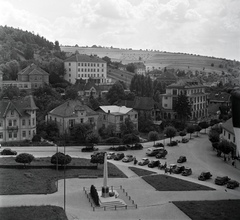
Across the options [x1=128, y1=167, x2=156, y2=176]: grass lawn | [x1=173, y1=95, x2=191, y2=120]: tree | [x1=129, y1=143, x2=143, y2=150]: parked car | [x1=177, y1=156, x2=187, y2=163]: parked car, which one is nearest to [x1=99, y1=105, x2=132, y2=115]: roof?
[x1=129, y1=143, x2=143, y2=150]: parked car

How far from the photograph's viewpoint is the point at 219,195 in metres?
26.5

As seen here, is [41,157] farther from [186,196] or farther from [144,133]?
[144,133]

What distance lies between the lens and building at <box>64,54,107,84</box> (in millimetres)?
84312

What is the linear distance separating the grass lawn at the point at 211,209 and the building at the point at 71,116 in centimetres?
2413

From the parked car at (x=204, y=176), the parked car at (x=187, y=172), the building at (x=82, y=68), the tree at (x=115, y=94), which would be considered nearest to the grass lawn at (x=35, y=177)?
the parked car at (x=187, y=172)

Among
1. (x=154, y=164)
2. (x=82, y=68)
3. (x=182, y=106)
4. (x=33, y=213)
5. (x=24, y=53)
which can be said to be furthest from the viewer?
(x=24, y=53)

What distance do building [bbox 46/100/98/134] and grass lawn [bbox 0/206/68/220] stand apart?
23.7m

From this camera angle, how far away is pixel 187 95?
6656cm

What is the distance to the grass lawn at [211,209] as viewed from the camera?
22.2 metres

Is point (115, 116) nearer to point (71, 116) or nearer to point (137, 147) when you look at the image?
point (71, 116)

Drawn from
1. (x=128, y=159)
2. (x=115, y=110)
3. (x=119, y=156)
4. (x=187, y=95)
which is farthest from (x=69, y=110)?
(x=187, y=95)

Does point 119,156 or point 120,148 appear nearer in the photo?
point 119,156

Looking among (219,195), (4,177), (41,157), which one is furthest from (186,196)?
(41,157)

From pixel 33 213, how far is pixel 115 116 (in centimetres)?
2899
